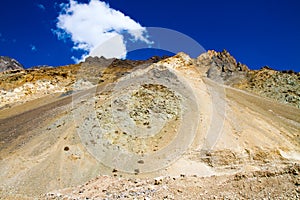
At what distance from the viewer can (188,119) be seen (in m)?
28.0

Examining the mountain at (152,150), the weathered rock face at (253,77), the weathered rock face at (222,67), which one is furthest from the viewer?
the weathered rock face at (222,67)

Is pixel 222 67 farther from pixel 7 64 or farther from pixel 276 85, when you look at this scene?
pixel 7 64

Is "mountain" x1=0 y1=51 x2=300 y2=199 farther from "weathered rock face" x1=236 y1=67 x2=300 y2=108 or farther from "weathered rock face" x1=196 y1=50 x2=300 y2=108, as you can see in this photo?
"weathered rock face" x1=196 y1=50 x2=300 y2=108

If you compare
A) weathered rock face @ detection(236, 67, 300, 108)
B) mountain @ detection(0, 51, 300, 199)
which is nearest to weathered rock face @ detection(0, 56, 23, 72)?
weathered rock face @ detection(236, 67, 300, 108)

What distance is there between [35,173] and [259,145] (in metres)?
19.9

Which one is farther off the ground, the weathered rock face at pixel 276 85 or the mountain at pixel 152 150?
the weathered rock face at pixel 276 85

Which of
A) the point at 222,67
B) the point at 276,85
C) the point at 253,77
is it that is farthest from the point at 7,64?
the point at 276,85

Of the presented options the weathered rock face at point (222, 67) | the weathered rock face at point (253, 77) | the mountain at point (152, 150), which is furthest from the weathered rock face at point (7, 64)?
the mountain at point (152, 150)

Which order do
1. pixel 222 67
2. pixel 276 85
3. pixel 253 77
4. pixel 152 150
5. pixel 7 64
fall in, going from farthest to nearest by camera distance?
pixel 7 64 → pixel 222 67 → pixel 253 77 → pixel 276 85 → pixel 152 150

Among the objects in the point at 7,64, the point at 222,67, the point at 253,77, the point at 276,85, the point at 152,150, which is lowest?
the point at 152,150

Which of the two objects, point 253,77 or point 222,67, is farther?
point 222,67

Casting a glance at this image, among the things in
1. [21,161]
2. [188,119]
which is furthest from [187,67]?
[21,161]

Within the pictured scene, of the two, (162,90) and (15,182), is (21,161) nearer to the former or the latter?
(15,182)

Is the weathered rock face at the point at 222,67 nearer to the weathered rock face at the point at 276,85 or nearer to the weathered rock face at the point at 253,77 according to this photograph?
the weathered rock face at the point at 253,77
